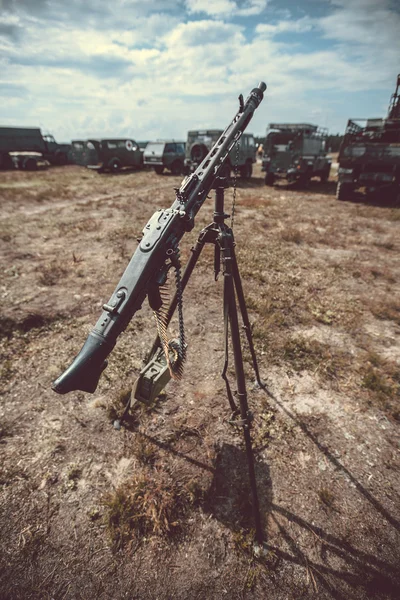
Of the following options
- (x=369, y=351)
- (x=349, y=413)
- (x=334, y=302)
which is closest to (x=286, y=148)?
(x=334, y=302)

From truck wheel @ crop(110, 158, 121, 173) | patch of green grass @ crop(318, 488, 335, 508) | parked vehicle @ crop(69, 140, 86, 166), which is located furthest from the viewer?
truck wheel @ crop(110, 158, 121, 173)

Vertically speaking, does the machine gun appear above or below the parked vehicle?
below

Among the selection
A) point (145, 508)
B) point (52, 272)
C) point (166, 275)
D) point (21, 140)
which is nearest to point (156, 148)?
point (21, 140)

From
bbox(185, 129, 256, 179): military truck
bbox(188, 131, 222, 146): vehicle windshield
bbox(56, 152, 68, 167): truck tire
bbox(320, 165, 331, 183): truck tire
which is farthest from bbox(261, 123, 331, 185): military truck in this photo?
bbox(56, 152, 68, 167): truck tire

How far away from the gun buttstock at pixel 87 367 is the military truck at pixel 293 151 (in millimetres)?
16643

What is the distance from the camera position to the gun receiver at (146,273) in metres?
1.96

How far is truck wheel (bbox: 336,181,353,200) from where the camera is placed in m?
13.5

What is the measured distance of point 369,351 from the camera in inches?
187

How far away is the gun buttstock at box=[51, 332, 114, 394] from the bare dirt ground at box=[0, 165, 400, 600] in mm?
1525

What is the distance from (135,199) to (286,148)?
27.9ft

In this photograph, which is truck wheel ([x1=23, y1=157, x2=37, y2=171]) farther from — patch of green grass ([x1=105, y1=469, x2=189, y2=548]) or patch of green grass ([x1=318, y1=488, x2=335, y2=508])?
patch of green grass ([x1=318, y1=488, x2=335, y2=508])

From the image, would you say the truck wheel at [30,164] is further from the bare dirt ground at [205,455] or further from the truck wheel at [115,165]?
the bare dirt ground at [205,455]

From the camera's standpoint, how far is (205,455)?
127 inches

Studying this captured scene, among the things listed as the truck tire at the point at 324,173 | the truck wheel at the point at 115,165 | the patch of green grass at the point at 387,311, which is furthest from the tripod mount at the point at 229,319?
the truck wheel at the point at 115,165
